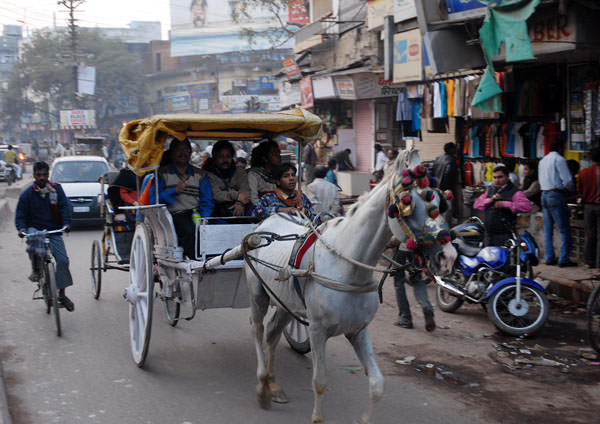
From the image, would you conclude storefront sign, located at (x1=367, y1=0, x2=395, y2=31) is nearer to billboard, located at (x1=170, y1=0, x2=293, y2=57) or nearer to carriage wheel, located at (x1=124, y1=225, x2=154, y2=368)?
carriage wheel, located at (x1=124, y1=225, x2=154, y2=368)

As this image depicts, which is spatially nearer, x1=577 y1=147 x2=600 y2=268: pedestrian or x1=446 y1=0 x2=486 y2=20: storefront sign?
x1=577 y1=147 x2=600 y2=268: pedestrian

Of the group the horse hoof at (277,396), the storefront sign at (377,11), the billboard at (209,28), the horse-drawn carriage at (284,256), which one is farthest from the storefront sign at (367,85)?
the billboard at (209,28)

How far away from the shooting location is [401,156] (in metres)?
3.89

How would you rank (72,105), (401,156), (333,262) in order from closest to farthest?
1. (401,156)
2. (333,262)
3. (72,105)

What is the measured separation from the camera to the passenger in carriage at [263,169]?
21.5 feet

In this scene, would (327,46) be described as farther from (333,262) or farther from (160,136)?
(333,262)

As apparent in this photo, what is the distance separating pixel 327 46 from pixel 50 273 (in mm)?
21141

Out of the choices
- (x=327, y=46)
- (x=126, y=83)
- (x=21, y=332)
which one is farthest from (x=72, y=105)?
(x=21, y=332)

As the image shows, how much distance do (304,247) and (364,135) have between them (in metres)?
18.9

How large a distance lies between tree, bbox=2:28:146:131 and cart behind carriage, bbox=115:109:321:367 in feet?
189

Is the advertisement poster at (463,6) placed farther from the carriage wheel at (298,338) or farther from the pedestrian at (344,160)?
the pedestrian at (344,160)

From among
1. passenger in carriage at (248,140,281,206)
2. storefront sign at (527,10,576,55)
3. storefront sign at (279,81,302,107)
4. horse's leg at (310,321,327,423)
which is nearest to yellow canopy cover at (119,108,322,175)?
passenger in carriage at (248,140,281,206)

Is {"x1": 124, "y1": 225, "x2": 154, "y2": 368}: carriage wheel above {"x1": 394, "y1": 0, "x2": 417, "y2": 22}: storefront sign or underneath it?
underneath

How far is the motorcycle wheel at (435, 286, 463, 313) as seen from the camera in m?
8.43
